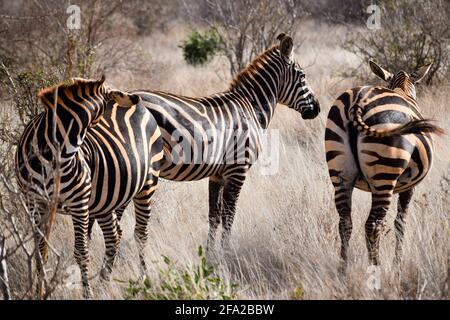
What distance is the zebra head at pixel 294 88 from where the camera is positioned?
22.2 ft

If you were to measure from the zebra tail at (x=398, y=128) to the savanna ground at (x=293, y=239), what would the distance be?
873 millimetres

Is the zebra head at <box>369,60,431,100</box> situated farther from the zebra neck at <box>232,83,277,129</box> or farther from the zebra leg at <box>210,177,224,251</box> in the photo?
the zebra leg at <box>210,177,224,251</box>

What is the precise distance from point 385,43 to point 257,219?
21.4 ft

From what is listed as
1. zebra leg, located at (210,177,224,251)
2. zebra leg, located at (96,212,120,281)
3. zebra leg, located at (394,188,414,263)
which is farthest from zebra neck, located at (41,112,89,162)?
zebra leg, located at (394,188,414,263)

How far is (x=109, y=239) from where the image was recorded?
5395mm

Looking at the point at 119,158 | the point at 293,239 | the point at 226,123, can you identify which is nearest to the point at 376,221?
the point at 293,239

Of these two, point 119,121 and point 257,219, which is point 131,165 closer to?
point 119,121

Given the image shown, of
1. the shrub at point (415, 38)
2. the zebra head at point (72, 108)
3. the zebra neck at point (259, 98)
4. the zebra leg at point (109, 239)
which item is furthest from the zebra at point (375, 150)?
the shrub at point (415, 38)

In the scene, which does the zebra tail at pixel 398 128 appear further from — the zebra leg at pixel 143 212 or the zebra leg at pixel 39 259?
the zebra leg at pixel 39 259

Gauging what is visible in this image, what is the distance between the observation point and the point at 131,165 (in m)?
5.08

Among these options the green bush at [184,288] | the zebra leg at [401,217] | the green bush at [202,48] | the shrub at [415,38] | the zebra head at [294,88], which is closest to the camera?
the green bush at [184,288]

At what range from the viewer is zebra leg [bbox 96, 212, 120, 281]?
531 cm

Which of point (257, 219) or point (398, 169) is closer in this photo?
point (398, 169)
